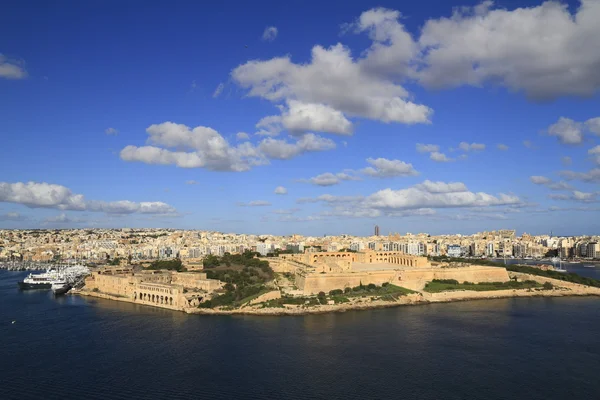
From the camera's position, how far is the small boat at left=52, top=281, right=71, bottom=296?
29695 mm

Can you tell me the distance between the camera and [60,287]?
30938 mm

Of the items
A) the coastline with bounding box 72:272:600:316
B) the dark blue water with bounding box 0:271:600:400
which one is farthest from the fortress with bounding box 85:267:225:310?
the dark blue water with bounding box 0:271:600:400

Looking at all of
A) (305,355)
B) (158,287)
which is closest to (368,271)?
(158,287)

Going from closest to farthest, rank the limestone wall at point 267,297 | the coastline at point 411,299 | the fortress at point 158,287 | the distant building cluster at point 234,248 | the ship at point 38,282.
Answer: the coastline at point 411,299 < the limestone wall at point 267,297 < the fortress at point 158,287 < the ship at point 38,282 < the distant building cluster at point 234,248

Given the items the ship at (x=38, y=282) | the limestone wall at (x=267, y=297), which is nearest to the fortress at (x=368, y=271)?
the limestone wall at (x=267, y=297)

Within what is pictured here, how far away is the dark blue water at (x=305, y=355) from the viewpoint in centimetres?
→ 1289

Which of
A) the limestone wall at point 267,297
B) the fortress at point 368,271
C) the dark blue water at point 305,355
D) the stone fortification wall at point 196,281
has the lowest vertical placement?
the dark blue water at point 305,355

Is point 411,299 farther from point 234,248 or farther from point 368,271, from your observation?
point 234,248

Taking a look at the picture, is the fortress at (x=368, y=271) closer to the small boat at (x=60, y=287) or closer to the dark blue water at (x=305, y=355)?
the dark blue water at (x=305, y=355)

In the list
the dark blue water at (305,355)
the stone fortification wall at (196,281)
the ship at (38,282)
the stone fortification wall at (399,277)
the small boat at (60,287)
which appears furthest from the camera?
the ship at (38,282)

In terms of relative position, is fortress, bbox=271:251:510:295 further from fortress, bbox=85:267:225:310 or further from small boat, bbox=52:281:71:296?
small boat, bbox=52:281:71:296

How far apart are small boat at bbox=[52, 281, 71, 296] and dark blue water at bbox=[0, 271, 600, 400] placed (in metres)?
6.28

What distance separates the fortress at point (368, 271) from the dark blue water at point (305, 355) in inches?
144

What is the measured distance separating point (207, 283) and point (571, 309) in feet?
59.7
